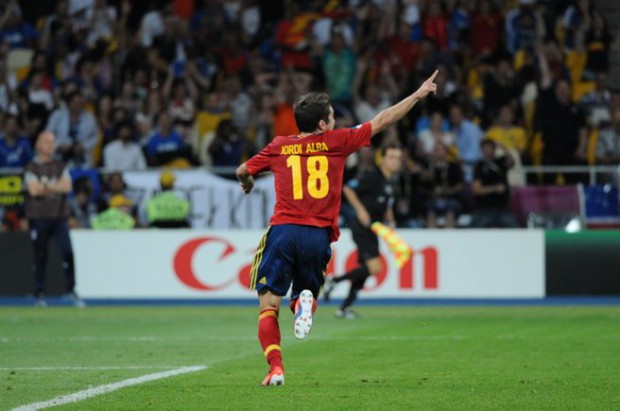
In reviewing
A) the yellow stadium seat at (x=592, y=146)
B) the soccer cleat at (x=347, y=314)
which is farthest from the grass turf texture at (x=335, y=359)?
the yellow stadium seat at (x=592, y=146)

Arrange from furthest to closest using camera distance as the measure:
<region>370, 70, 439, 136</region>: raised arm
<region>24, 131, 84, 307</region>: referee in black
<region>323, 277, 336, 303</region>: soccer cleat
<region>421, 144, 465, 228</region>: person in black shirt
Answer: <region>421, 144, 465, 228</region>: person in black shirt
<region>24, 131, 84, 307</region>: referee in black
<region>323, 277, 336, 303</region>: soccer cleat
<region>370, 70, 439, 136</region>: raised arm

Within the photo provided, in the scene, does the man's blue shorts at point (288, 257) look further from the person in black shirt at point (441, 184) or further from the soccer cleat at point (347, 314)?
the person in black shirt at point (441, 184)

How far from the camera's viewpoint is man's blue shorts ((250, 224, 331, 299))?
9.52 meters

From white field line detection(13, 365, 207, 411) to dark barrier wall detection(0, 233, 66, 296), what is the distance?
10992mm

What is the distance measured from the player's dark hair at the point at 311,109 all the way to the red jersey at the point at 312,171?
0.11 m

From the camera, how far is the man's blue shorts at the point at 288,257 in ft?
31.2

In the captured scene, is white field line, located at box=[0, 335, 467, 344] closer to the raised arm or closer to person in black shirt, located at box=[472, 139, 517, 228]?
the raised arm

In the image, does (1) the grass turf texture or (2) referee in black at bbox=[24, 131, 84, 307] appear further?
(2) referee in black at bbox=[24, 131, 84, 307]

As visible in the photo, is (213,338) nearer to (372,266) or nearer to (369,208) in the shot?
(372,266)

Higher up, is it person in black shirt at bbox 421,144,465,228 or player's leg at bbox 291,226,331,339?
person in black shirt at bbox 421,144,465,228

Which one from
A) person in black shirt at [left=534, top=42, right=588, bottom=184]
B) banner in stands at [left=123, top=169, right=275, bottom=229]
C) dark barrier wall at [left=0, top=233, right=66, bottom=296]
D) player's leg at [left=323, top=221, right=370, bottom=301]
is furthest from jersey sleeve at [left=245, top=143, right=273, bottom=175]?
person in black shirt at [left=534, top=42, right=588, bottom=184]

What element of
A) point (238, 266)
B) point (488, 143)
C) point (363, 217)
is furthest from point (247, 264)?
point (488, 143)

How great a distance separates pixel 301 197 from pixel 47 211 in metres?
11.2

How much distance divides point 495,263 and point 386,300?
5.61 feet
